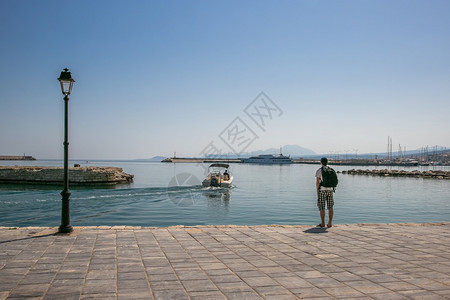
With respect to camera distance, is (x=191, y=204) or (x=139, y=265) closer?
(x=139, y=265)

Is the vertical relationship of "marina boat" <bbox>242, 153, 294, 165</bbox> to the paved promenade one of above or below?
above

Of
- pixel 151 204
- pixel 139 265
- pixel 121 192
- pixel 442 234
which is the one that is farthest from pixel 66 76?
pixel 121 192

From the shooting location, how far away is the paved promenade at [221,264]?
15.5 ft

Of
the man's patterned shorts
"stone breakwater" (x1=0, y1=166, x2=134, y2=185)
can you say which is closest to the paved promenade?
the man's patterned shorts

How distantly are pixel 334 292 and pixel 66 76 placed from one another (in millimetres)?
7672

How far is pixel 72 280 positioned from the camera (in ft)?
16.5

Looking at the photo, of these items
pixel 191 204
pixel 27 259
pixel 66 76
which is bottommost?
pixel 191 204

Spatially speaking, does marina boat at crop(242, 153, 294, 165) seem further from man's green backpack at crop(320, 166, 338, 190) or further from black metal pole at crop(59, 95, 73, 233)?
black metal pole at crop(59, 95, 73, 233)

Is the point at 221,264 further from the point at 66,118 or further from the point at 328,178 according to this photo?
the point at 66,118

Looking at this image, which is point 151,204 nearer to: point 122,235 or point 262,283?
point 122,235

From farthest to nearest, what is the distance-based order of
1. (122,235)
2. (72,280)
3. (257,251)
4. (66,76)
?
1. (66,76)
2. (122,235)
3. (257,251)
4. (72,280)


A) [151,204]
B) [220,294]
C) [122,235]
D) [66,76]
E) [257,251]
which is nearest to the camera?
[220,294]

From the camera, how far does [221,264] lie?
5.95 m

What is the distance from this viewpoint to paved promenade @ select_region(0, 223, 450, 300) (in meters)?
4.71
